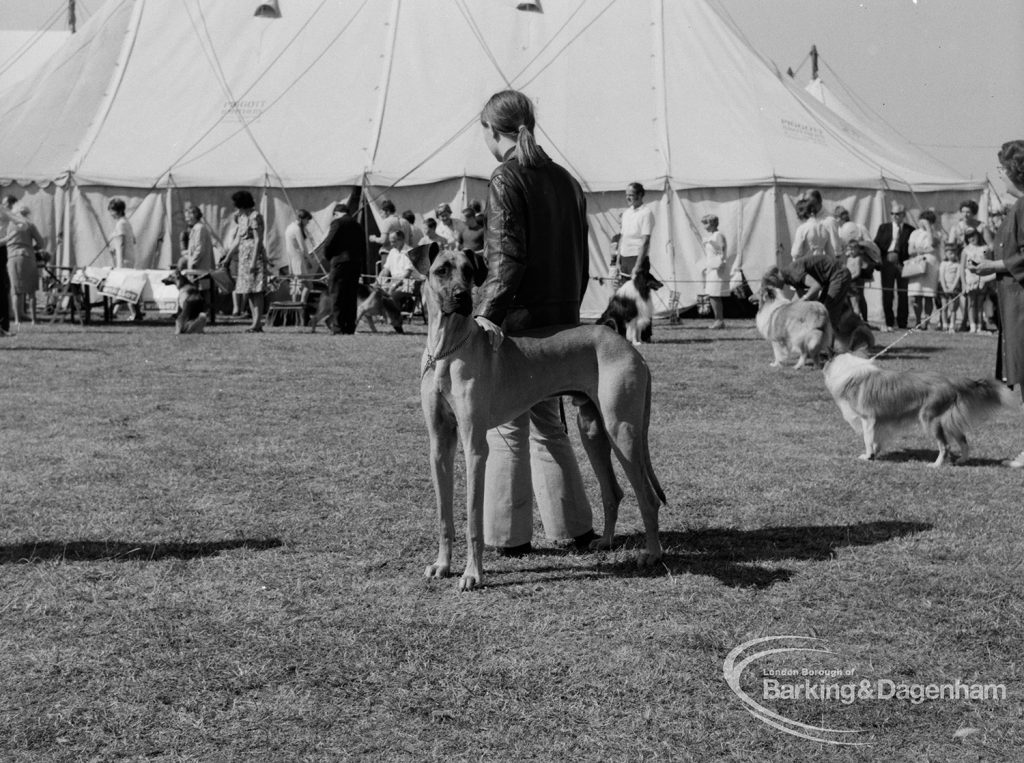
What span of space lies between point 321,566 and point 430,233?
1301 cm

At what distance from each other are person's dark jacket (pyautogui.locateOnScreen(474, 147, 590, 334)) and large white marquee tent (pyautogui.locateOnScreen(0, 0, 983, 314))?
14.9m

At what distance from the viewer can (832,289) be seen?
12.6m

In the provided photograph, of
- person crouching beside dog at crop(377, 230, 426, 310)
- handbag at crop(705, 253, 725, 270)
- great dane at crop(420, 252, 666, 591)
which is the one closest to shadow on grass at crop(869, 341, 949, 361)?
handbag at crop(705, 253, 725, 270)

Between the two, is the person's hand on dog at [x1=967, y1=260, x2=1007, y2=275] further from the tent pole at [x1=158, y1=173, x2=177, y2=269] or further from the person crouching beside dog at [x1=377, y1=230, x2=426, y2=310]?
the tent pole at [x1=158, y1=173, x2=177, y2=269]

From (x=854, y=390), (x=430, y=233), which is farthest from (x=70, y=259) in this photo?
(x=854, y=390)

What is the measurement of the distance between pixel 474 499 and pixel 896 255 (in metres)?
16.1

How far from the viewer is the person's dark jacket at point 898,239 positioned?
1934cm

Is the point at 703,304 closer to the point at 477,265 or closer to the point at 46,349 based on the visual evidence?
the point at 46,349

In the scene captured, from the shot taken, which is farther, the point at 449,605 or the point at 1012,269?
the point at 1012,269

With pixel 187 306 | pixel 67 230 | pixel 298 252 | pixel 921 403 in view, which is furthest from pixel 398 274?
pixel 921 403

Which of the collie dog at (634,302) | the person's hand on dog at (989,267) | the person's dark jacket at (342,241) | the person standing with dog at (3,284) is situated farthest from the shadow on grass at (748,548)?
the person standing with dog at (3,284)

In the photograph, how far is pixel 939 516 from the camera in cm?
598

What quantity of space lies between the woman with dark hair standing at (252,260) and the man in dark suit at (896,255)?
9.34 meters

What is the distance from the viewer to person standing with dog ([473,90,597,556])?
4.70 metres
